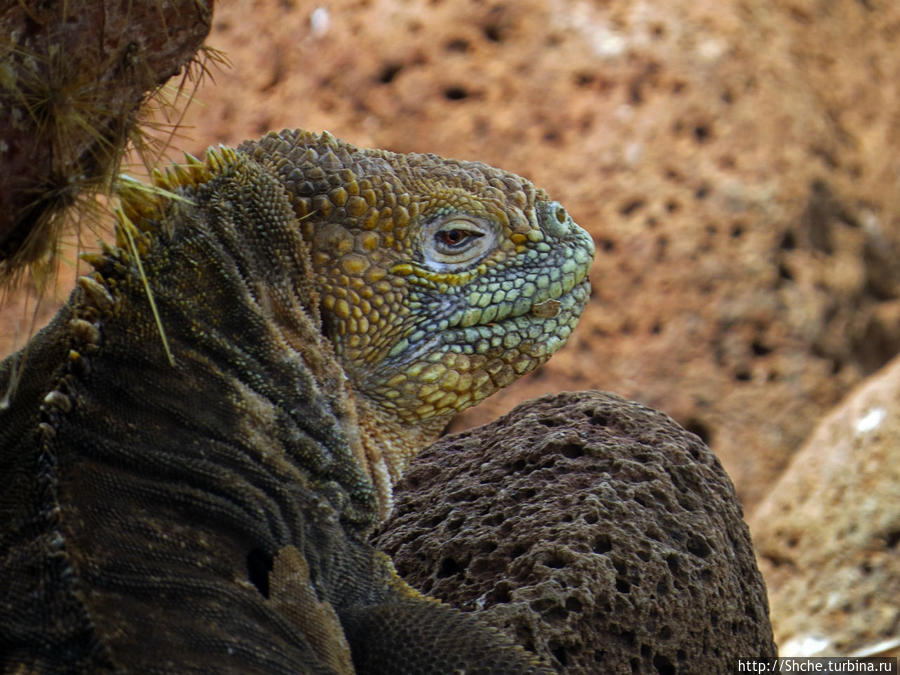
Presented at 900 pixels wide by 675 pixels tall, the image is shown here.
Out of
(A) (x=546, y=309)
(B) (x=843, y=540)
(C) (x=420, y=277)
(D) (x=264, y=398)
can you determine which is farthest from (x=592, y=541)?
(B) (x=843, y=540)

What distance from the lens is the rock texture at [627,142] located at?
7.88m

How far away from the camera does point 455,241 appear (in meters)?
3.24

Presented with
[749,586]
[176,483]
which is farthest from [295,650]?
[749,586]

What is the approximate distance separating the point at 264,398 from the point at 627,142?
5.68 meters

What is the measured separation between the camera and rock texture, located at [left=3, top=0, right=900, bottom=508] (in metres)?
7.88

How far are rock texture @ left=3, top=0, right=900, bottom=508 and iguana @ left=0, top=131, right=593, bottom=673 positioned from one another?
4.47 metres

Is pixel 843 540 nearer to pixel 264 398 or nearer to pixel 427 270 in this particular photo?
pixel 427 270

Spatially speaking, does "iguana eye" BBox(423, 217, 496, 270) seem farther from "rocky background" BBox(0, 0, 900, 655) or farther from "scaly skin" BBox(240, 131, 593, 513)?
"rocky background" BBox(0, 0, 900, 655)

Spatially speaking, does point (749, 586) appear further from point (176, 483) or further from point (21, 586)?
point (21, 586)

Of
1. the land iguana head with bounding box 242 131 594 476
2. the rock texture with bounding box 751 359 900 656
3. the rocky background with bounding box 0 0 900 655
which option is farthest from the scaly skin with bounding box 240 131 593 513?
the rocky background with bounding box 0 0 900 655

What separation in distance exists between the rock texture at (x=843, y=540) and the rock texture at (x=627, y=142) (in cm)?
112

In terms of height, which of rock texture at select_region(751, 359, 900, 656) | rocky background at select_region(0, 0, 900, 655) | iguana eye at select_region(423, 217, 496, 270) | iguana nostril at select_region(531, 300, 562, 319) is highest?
rocky background at select_region(0, 0, 900, 655)

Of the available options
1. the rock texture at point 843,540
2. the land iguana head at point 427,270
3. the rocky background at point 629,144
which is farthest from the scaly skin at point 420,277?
the rocky background at point 629,144

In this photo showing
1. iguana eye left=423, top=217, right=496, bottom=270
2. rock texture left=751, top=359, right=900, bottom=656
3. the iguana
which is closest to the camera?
the iguana
